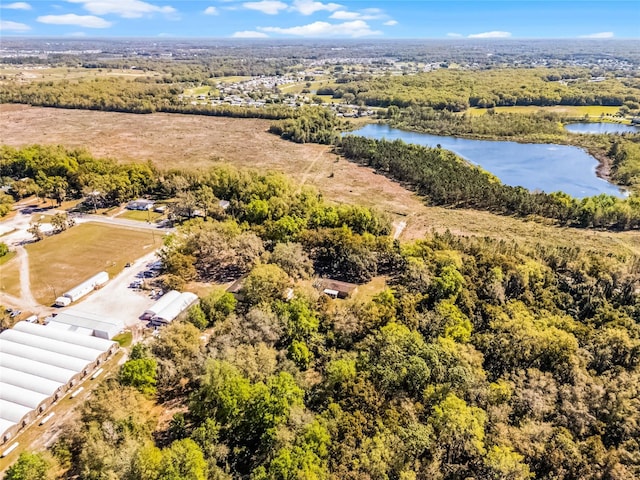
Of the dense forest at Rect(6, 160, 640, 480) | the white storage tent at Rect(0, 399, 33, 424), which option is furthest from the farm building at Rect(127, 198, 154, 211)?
the white storage tent at Rect(0, 399, 33, 424)

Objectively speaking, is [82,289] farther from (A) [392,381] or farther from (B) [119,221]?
(A) [392,381]

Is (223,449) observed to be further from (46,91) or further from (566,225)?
(46,91)

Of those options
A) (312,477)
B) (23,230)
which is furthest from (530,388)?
(23,230)

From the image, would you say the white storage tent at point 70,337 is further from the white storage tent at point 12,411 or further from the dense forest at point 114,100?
the dense forest at point 114,100

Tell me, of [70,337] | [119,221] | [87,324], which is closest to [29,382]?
[70,337]

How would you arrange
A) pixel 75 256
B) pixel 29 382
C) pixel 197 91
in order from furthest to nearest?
pixel 197 91 → pixel 75 256 → pixel 29 382
